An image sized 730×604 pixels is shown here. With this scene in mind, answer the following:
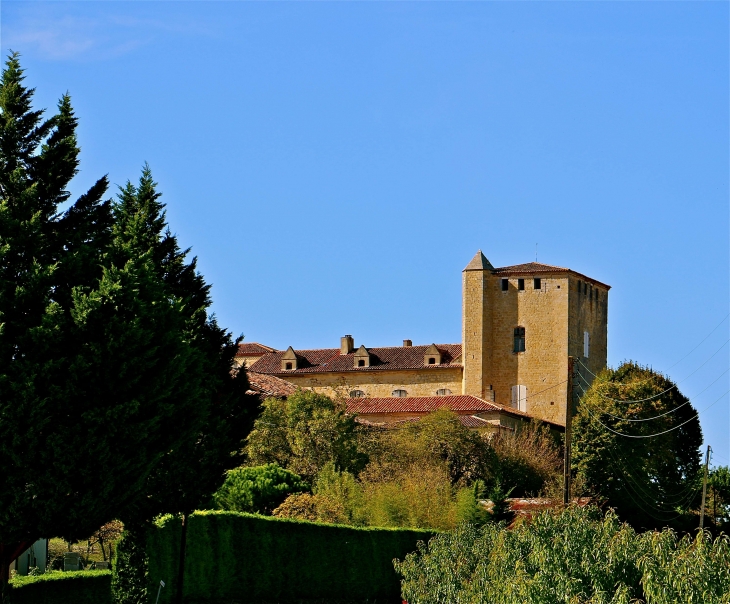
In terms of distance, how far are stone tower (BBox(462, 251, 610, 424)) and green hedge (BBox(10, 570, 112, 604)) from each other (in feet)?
189

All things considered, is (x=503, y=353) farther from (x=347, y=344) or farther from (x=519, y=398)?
(x=347, y=344)

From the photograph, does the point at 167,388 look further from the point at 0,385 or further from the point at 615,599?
the point at 615,599

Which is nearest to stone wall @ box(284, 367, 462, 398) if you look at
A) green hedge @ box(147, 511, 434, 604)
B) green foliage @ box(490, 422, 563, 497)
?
green foliage @ box(490, 422, 563, 497)

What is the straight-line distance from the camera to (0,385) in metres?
19.4

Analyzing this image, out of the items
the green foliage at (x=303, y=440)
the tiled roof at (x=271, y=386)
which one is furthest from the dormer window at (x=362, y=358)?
the green foliage at (x=303, y=440)

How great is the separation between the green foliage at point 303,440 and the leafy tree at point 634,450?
14.2 meters

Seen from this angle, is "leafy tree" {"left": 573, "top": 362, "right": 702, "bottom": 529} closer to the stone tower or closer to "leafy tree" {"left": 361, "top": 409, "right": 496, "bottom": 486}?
"leafy tree" {"left": 361, "top": 409, "right": 496, "bottom": 486}

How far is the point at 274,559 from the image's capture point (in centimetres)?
3120

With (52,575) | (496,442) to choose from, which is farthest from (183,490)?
(496,442)

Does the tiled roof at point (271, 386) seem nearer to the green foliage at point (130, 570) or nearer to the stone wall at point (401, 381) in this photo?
the stone wall at point (401, 381)

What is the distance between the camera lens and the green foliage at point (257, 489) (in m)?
39.2

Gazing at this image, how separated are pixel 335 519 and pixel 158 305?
1878 centimetres

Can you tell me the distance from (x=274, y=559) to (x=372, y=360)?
5592cm

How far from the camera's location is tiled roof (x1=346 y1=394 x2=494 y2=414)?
236ft
